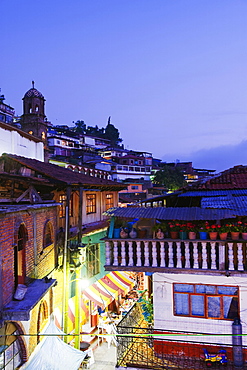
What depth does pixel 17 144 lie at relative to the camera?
22.0 meters

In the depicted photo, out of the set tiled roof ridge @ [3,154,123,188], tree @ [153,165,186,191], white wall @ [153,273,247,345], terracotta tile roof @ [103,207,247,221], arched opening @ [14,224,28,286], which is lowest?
white wall @ [153,273,247,345]

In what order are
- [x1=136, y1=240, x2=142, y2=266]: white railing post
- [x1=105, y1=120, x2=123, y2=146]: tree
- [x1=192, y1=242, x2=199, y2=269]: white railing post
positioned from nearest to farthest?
1. [x1=192, y1=242, x2=199, y2=269]: white railing post
2. [x1=136, y1=240, x2=142, y2=266]: white railing post
3. [x1=105, y1=120, x2=123, y2=146]: tree

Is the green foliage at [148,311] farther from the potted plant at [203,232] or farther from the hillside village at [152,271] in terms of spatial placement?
the potted plant at [203,232]

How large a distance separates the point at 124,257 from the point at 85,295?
23.1 ft

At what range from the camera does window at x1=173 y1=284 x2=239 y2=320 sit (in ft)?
33.0

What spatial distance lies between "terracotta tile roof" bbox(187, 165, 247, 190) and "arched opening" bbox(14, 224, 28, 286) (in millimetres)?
7502

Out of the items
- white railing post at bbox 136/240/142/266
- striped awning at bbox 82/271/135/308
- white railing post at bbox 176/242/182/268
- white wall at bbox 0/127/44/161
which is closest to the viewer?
white railing post at bbox 176/242/182/268

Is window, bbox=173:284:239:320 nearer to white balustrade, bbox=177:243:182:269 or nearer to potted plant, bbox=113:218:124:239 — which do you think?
white balustrade, bbox=177:243:182:269

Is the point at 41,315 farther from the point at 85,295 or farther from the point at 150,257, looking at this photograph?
the point at 150,257

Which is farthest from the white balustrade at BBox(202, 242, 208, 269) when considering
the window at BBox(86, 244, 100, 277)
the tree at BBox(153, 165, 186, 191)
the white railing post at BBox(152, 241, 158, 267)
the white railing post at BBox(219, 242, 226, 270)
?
the tree at BBox(153, 165, 186, 191)

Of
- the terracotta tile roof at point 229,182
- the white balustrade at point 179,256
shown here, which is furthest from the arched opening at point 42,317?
the terracotta tile roof at point 229,182

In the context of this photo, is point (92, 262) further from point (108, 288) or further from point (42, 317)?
point (42, 317)

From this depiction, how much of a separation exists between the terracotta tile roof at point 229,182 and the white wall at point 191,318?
14.2 ft

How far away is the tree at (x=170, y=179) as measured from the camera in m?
54.7
